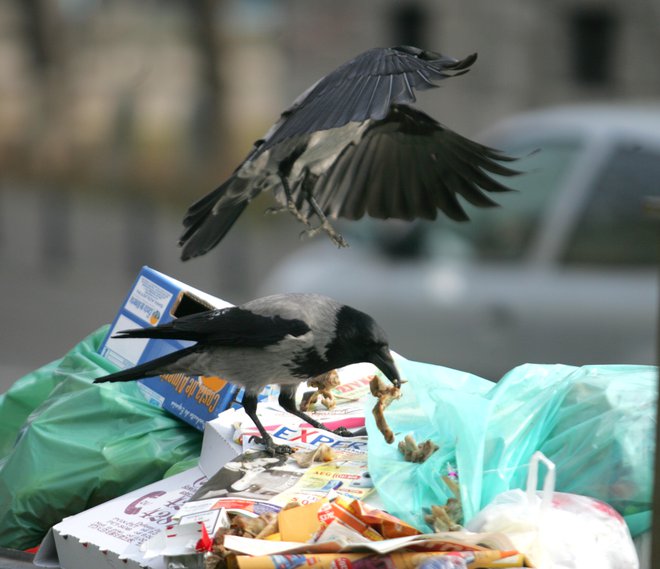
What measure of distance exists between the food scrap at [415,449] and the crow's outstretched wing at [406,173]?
0.80 m

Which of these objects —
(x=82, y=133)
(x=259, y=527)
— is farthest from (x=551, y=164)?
(x=82, y=133)

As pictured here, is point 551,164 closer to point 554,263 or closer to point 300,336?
point 554,263

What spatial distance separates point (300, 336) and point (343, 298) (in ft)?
13.9

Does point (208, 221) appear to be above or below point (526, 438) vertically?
above

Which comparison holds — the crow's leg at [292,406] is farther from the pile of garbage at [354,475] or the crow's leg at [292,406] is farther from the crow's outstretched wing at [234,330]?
the crow's outstretched wing at [234,330]

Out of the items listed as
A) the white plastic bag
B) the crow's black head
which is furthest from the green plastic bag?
the white plastic bag

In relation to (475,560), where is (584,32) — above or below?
above

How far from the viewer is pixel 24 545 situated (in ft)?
9.20

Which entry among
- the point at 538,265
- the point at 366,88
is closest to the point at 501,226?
the point at 538,265

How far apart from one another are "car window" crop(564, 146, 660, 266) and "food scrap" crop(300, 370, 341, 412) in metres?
3.61

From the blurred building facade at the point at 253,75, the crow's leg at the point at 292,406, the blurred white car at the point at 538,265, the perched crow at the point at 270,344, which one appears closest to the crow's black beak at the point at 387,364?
the perched crow at the point at 270,344

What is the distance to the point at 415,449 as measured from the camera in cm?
259

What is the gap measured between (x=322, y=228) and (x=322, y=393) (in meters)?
0.44

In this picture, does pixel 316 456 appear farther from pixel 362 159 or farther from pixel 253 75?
pixel 253 75
